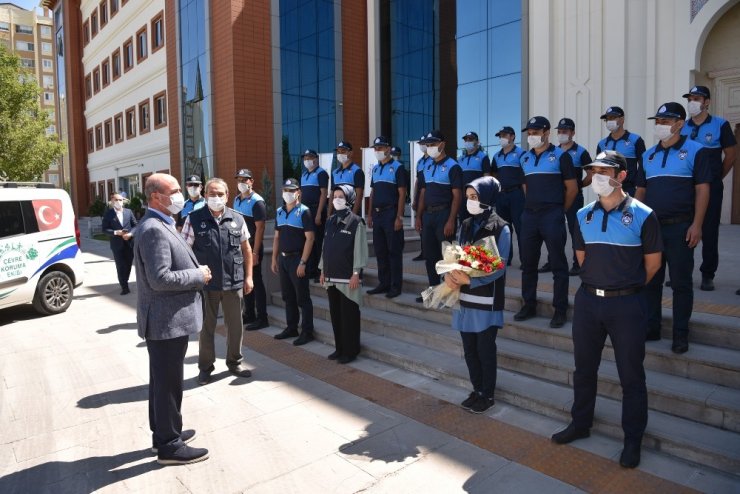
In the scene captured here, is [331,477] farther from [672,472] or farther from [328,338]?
[328,338]

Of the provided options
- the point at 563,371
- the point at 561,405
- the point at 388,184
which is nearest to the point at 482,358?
the point at 561,405

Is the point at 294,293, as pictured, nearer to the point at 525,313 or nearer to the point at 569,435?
the point at 525,313

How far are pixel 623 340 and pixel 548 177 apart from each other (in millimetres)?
2456

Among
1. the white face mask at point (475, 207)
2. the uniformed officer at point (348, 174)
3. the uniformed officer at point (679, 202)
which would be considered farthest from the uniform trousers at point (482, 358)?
the uniformed officer at point (348, 174)

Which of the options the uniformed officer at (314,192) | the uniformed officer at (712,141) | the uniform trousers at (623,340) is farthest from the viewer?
the uniformed officer at (314,192)

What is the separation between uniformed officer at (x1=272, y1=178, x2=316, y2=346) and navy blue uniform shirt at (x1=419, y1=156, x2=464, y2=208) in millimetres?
1603

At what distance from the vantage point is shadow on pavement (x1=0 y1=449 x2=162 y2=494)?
11.6ft

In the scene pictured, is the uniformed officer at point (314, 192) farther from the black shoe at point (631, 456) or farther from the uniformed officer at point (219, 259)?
A: the black shoe at point (631, 456)

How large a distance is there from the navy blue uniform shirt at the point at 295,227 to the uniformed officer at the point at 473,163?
245cm

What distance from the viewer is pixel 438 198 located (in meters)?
6.60

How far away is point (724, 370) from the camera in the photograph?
13.3ft

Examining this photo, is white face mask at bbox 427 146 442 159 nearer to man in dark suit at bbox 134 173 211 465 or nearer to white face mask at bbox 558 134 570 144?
white face mask at bbox 558 134 570 144

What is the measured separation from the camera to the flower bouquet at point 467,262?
4.12 metres

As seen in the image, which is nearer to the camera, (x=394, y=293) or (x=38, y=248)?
(x=394, y=293)
